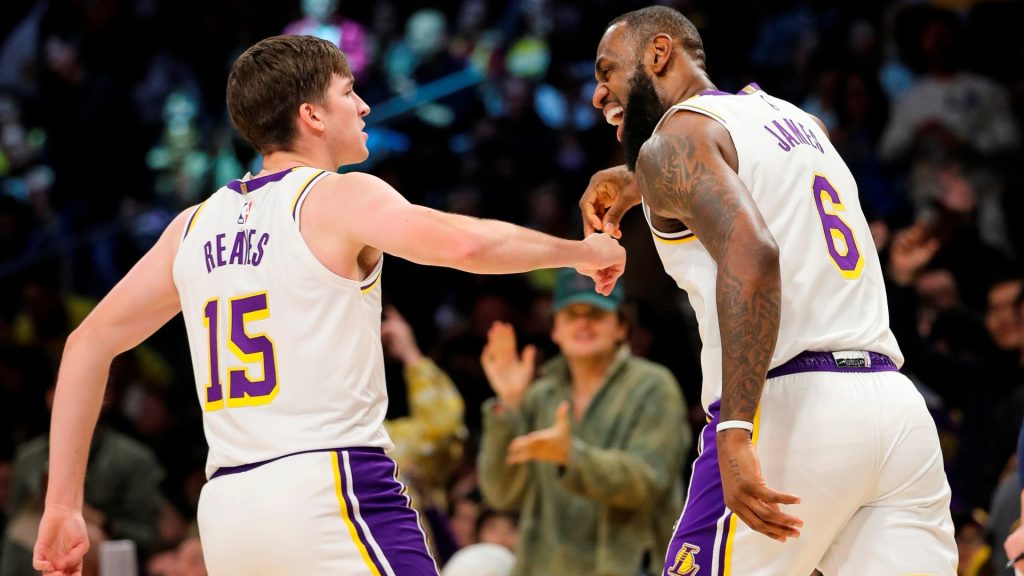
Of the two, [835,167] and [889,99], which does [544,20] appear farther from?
[835,167]

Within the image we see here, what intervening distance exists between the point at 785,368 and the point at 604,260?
1.98ft

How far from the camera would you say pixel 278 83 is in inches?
159

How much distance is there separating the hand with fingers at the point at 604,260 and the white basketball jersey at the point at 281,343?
609 millimetres

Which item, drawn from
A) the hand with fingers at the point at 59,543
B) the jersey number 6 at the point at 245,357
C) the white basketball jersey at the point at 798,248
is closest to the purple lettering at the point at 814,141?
the white basketball jersey at the point at 798,248

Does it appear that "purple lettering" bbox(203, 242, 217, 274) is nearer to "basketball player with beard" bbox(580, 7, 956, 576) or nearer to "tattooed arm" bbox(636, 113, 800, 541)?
"basketball player with beard" bbox(580, 7, 956, 576)

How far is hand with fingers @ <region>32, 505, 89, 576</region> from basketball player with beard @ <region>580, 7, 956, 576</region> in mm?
1709

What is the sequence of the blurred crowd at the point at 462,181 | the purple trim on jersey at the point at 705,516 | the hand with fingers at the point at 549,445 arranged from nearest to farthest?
the purple trim on jersey at the point at 705,516 → the hand with fingers at the point at 549,445 → the blurred crowd at the point at 462,181

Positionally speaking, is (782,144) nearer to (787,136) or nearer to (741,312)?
(787,136)

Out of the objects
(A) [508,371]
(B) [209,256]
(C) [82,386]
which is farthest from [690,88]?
(A) [508,371]

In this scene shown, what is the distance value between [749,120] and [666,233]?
0.39 m

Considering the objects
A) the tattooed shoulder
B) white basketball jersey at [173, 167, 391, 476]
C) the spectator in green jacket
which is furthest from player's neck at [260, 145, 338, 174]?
the spectator in green jacket

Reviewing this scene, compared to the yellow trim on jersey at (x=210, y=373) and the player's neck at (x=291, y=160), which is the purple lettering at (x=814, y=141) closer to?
the player's neck at (x=291, y=160)

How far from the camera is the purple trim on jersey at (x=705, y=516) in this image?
3.76 metres

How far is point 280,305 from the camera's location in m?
3.83
